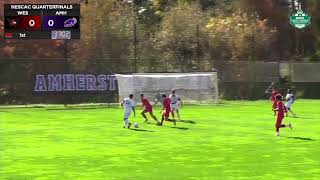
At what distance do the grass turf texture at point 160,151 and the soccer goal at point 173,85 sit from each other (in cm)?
1550

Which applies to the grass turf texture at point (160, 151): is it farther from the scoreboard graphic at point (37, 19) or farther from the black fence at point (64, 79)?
the black fence at point (64, 79)

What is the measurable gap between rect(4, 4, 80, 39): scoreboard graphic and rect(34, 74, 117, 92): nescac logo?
3130 cm

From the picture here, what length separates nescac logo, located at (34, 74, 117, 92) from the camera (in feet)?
153

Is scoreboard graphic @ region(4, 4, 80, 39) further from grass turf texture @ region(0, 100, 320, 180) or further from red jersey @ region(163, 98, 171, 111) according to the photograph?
red jersey @ region(163, 98, 171, 111)

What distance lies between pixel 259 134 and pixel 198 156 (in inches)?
272

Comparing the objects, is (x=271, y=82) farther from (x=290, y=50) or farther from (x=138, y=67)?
(x=290, y=50)

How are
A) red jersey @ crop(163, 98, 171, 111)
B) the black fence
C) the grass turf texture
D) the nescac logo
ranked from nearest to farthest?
the grass turf texture → red jersey @ crop(163, 98, 171, 111) → the nescac logo → the black fence

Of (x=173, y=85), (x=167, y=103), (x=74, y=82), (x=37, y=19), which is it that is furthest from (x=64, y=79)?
(x=37, y=19)

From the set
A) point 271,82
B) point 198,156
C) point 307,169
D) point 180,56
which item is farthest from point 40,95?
point 307,169

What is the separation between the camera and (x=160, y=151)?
1803 cm

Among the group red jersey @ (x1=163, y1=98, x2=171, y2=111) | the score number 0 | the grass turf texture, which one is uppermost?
the score number 0

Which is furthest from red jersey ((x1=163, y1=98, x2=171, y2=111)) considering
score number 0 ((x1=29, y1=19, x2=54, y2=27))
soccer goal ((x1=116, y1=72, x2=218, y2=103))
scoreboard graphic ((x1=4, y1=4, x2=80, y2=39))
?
soccer goal ((x1=116, y1=72, x2=218, y2=103))

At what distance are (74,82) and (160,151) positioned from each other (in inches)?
1182

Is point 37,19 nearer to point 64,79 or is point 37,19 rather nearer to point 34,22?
point 34,22
